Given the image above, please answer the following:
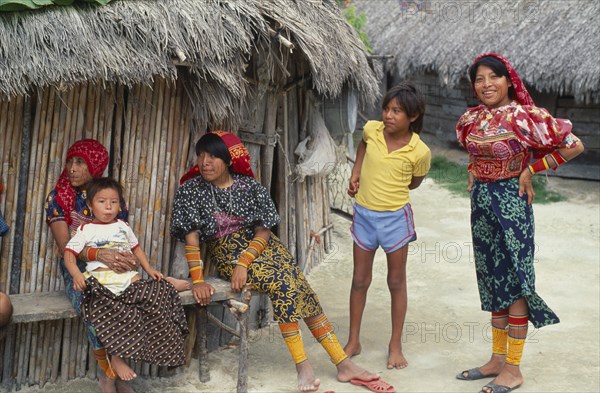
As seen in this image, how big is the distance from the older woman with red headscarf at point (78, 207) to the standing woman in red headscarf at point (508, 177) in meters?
1.96

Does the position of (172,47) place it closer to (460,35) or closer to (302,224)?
(302,224)

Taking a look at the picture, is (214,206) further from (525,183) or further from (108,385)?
(525,183)

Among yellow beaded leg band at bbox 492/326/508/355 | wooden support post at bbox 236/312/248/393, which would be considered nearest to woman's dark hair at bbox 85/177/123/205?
wooden support post at bbox 236/312/248/393

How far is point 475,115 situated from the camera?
4293 millimetres

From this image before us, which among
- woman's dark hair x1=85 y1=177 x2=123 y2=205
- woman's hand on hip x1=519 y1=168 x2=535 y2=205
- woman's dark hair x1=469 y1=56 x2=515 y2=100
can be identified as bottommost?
woman's dark hair x1=85 y1=177 x2=123 y2=205

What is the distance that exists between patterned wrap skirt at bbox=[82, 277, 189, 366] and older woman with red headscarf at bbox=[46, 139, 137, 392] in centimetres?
17

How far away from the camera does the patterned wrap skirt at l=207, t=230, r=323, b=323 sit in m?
4.30

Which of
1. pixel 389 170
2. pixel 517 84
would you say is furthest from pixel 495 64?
pixel 389 170

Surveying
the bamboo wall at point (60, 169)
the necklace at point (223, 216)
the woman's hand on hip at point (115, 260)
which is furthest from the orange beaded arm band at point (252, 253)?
the woman's hand on hip at point (115, 260)

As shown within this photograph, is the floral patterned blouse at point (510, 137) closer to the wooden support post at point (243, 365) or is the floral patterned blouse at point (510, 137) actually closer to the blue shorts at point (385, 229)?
the blue shorts at point (385, 229)

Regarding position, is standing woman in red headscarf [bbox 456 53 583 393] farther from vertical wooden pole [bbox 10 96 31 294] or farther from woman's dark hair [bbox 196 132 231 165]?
vertical wooden pole [bbox 10 96 31 294]

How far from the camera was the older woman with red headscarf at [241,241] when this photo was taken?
433cm

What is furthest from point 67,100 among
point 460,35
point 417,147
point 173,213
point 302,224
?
point 460,35

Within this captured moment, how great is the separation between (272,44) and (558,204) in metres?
6.34
